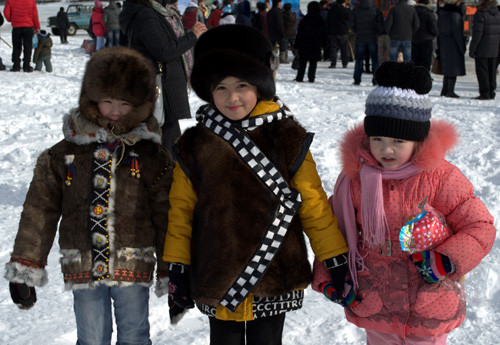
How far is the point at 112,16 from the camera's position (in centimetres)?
1344

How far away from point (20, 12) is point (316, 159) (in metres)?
8.09

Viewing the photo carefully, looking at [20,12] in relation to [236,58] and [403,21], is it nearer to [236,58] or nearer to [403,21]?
[403,21]

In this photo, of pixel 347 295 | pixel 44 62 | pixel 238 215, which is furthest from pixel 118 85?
pixel 44 62

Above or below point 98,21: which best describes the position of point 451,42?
above

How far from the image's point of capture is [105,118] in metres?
2.22

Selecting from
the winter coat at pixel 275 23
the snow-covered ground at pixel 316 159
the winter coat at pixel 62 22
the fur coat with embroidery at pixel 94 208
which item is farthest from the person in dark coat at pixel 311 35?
the winter coat at pixel 62 22

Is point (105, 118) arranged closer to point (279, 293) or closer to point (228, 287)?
point (228, 287)

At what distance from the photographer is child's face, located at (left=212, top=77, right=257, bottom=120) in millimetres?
2088

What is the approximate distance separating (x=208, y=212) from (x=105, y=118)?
0.59 metres

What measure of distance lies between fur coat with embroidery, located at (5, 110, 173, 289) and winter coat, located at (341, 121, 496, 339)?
0.81 meters

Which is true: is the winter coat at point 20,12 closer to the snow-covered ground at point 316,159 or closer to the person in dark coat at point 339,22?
the snow-covered ground at point 316,159

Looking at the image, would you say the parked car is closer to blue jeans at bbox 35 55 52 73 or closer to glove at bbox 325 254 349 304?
blue jeans at bbox 35 55 52 73

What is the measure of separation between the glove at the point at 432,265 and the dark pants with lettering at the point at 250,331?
57 centimetres

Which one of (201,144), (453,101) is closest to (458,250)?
(201,144)
